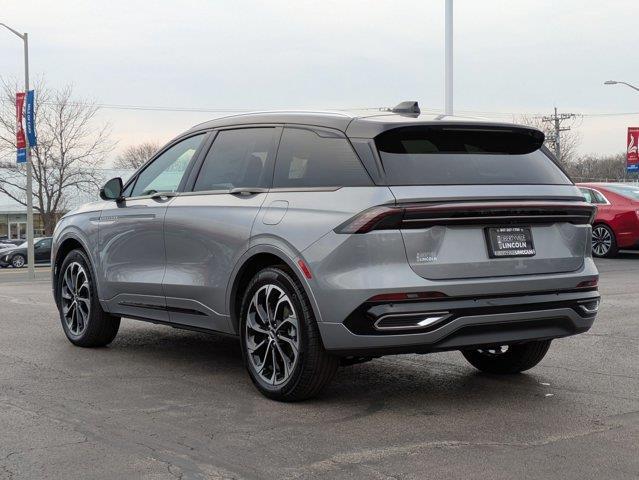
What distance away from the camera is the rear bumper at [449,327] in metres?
5.00

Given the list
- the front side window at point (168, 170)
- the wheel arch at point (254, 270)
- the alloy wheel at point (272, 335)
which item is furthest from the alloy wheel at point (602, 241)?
the alloy wheel at point (272, 335)

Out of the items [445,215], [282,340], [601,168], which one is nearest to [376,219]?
[445,215]

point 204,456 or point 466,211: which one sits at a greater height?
point 466,211

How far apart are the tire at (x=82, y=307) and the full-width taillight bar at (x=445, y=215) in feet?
10.3

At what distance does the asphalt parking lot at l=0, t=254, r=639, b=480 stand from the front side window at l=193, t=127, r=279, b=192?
1326 mm

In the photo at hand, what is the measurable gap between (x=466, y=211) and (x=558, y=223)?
0.75m

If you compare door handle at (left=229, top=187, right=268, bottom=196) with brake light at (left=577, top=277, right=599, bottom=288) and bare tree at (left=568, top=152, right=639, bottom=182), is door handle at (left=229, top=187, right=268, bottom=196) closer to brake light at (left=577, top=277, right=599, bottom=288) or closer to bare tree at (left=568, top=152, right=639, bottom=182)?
brake light at (left=577, top=277, right=599, bottom=288)

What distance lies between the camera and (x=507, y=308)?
205 inches

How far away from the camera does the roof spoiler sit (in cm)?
585

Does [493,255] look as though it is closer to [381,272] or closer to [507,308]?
[507,308]

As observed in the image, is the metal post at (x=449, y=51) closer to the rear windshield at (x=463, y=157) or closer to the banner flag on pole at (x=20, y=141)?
the banner flag on pole at (x=20, y=141)

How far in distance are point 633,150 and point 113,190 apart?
3352cm

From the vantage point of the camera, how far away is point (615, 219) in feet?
62.2

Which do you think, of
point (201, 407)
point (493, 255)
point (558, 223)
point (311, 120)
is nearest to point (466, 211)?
point (493, 255)
